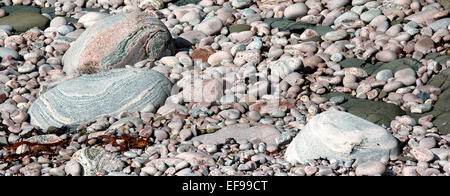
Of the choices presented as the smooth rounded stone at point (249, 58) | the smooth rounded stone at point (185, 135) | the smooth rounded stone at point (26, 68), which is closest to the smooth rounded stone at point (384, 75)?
the smooth rounded stone at point (249, 58)

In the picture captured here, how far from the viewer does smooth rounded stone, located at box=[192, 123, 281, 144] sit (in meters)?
4.79

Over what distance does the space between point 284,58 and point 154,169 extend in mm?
2293

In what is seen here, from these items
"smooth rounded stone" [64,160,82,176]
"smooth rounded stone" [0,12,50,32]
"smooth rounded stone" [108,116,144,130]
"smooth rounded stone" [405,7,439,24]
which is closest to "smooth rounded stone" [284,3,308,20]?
"smooth rounded stone" [405,7,439,24]

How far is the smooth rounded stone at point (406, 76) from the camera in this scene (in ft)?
18.3

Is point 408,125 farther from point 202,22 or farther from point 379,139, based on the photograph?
point 202,22

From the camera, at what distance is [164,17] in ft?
25.8

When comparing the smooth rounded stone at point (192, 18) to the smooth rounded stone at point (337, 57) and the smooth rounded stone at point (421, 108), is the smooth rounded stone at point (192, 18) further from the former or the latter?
the smooth rounded stone at point (421, 108)

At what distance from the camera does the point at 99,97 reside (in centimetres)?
553

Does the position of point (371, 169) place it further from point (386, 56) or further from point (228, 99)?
point (386, 56)

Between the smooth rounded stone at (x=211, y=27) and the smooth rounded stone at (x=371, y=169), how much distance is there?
3.59 metres

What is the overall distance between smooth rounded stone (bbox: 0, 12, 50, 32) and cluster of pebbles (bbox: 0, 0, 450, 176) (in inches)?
1.3

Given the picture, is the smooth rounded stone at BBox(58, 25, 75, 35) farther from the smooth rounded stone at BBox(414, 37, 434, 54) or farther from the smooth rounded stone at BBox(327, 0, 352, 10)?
the smooth rounded stone at BBox(414, 37, 434, 54)

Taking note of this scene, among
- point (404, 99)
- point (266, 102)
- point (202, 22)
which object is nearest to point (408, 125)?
point (404, 99)

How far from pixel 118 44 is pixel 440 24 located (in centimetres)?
357
